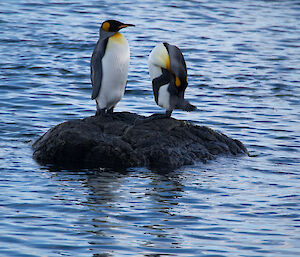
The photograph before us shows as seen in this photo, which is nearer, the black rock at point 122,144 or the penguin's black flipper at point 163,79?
the black rock at point 122,144

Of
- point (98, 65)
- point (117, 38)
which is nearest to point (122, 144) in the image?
point (98, 65)

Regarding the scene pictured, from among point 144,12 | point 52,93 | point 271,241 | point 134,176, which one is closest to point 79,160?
point 134,176

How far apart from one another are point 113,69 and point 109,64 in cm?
9

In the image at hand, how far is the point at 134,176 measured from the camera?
9172 mm

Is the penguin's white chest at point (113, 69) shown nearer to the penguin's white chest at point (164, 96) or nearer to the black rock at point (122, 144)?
the black rock at point (122, 144)

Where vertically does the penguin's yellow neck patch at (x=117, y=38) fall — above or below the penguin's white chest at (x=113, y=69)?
above

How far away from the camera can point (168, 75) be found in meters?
9.86

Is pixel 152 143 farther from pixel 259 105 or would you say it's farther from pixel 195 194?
pixel 259 105

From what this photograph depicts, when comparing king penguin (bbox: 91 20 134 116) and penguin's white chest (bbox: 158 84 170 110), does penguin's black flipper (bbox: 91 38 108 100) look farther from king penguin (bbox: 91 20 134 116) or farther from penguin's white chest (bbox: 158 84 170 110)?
penguin's white chest (bbox: 158 84 170 110)

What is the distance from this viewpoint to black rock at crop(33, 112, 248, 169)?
9.46 m

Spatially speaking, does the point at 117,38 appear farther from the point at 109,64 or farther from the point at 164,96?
the point at 164,96

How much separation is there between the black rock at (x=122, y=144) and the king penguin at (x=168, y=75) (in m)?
0.28

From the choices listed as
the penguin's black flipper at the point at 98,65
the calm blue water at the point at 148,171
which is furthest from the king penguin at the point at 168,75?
the calm blue water at the point at 148,171

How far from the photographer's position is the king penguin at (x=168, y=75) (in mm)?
9773
